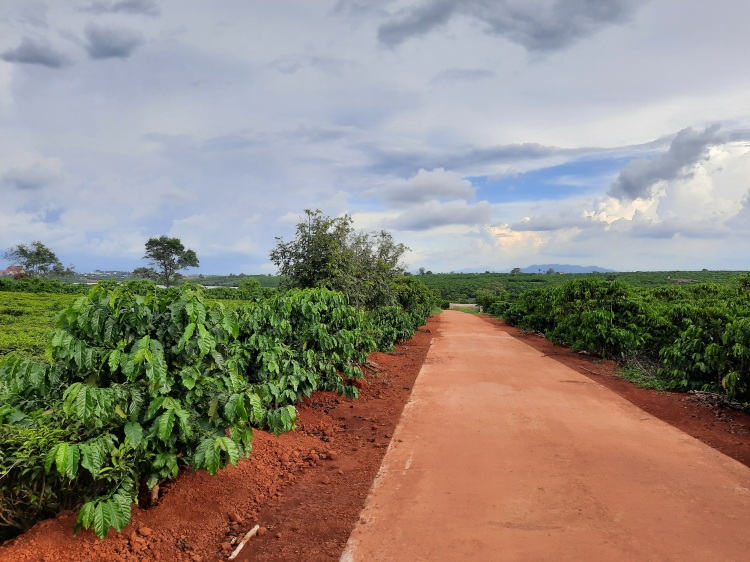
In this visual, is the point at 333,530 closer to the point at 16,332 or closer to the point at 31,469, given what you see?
the point at 31,469

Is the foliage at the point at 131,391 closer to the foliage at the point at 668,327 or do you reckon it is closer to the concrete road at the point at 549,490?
the concrete road at the point at 549,490

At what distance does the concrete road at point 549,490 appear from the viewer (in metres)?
2.98

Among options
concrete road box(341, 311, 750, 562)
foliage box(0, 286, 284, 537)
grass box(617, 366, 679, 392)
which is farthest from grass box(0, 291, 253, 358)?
grass box(617, 366, 679, 392)

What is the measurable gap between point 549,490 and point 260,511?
271 cm

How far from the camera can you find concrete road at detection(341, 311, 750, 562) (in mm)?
2977

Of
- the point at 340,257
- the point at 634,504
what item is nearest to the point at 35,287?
the point at 340,257

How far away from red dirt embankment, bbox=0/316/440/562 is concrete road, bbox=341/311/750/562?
29cm

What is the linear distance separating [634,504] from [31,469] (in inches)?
187

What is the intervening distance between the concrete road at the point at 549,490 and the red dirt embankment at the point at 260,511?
29 cm

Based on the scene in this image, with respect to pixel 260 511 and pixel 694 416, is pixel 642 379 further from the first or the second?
pixel 260 511

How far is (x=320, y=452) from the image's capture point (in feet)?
15.9

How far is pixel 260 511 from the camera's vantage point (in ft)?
11.7

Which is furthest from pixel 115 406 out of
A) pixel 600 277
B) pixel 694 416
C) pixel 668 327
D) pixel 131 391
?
pixel 600 277

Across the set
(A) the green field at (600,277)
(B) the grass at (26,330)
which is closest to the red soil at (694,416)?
(B) the grass at (26,330)
